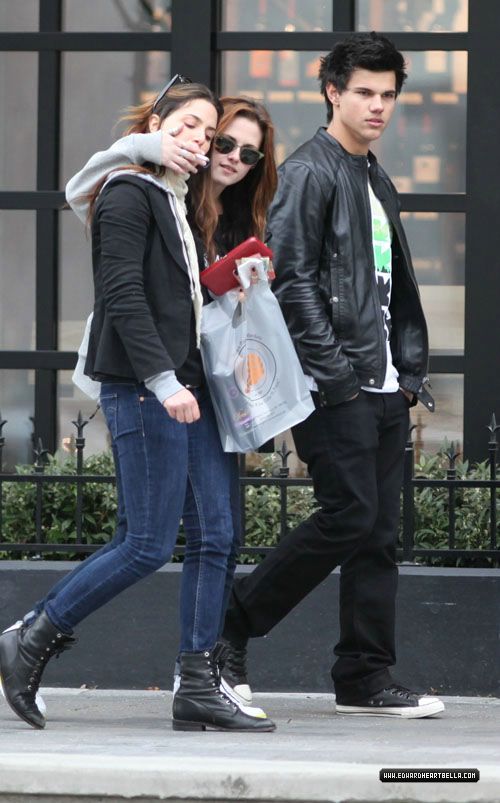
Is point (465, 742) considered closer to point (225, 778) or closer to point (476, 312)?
point (225, 778)

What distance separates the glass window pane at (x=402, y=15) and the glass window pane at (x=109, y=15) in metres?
1.02

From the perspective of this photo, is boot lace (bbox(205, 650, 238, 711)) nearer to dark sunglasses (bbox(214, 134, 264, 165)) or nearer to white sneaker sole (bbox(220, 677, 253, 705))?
white sneaker sole (bbox(220, 677, 253, 705))

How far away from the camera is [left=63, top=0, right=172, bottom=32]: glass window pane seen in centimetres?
734

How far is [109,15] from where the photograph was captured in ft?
24.2

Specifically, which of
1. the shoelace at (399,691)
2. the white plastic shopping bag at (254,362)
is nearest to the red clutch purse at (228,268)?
the white plastic shopping bag at (254,362)

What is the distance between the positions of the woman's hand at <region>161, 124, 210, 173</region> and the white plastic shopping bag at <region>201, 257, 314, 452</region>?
1.37 ft

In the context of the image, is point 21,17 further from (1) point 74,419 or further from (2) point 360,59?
(2) point 360,59

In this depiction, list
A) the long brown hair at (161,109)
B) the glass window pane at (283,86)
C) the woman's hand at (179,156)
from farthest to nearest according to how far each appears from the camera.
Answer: the glass window pane at (283,86) → the long brown hair at (161,109) → the woman's hand at (179,156)

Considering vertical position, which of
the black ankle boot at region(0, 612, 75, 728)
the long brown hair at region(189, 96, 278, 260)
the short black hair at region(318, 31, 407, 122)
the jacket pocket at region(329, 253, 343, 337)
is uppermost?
the short black hair at region(318, 31, 407, 122)

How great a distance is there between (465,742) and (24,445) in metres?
3.31

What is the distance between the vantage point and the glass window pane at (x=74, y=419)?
23.8 feet

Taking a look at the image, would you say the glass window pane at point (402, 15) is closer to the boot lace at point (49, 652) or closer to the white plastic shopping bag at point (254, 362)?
the white plastic shopping bag at point (254, 362)

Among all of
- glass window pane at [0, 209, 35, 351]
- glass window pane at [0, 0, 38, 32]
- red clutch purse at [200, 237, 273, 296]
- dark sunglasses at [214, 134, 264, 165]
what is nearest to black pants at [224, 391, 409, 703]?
red clutch purse at [200, 237, 273, 296]

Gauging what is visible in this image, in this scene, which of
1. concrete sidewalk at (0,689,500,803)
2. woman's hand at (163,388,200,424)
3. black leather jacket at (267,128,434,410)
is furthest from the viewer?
black leather jacket at (267,128,434,410)
